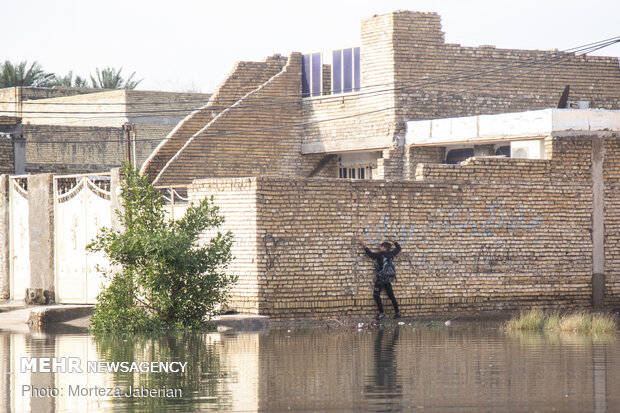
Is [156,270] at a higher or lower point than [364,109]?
lower

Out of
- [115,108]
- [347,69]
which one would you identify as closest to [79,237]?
[347,69]

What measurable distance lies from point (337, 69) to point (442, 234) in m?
10.1

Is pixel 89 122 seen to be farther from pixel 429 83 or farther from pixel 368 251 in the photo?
pixel 368 251

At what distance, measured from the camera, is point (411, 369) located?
1162 cm

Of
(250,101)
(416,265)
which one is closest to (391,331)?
(416,265)

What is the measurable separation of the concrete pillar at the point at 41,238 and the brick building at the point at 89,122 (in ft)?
16.9

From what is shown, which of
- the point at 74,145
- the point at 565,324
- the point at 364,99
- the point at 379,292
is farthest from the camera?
the point at 74,145

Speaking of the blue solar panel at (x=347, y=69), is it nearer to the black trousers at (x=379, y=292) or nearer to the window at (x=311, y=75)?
the window at (x=311, y=75)

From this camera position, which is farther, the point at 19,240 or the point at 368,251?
the point at 19,240

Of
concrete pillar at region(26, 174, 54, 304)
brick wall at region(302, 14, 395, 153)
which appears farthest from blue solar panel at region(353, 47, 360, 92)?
concrete pillar at region(26, 174, 54, 304)

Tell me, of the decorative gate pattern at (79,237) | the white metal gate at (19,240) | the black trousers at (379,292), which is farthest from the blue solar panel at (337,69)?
the black trousers at (379,292)

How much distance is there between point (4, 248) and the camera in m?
22.6

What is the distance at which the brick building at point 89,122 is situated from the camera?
3431cm

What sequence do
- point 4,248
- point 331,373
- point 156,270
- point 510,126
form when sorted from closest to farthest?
point 331,373 < point 156,270 < point 510,126 < point 4,248
